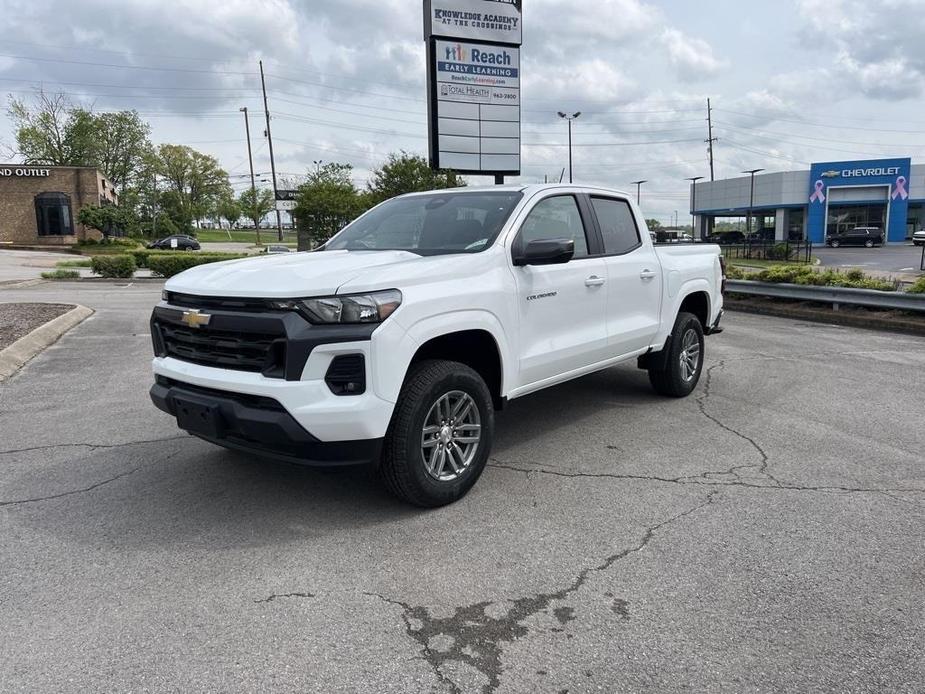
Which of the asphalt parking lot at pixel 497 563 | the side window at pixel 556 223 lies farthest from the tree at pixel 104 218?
the side window at pixel 556 223

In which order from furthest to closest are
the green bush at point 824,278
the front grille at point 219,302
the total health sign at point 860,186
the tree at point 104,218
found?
1. the total health sign at point 860,186
2. the tree at point 104,218
3. the green bush at point 824,278
4. the front grille at point 219,302

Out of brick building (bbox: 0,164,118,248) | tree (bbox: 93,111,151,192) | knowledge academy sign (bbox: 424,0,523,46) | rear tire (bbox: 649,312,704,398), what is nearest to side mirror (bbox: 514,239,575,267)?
rear tire (bbox: 649,312,704,398)

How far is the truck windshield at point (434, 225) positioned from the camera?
468 cm

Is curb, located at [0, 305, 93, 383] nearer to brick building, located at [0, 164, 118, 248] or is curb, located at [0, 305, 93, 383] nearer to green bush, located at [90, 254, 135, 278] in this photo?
green bush, located at [90, 254, 135, 278]

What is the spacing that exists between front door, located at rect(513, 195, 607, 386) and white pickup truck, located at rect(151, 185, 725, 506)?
0.01 meters

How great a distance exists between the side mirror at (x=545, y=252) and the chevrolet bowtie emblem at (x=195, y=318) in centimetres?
194

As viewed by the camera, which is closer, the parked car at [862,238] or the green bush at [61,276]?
the green bush at [61,276]

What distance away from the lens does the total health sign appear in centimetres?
5681

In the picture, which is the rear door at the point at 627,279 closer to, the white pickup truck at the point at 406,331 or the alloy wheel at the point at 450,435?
the white pickup truck at the point at 406,331

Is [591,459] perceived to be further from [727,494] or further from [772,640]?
[772,640]

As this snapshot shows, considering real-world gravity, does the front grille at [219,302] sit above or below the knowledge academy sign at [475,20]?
below

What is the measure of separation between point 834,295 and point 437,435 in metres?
10.6

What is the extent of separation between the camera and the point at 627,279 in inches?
223

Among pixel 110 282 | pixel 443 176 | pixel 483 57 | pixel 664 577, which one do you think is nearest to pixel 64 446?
pixel 664 577
